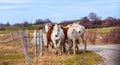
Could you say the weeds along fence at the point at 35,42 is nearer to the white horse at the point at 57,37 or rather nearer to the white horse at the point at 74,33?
the white horse at the point at 57,37

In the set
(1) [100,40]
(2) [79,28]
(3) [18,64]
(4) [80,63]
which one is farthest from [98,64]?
(1) [100,40]

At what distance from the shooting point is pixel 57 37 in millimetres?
22047

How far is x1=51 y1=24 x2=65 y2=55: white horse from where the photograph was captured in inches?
866

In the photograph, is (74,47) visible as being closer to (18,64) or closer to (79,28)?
(79,28)

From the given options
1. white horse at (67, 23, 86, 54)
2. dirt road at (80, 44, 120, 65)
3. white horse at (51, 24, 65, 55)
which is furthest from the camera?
white horse at (67, 23, 86, 54)

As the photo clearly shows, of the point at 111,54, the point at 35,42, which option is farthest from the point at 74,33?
the point at 111,54

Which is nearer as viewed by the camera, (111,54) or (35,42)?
(111,54)

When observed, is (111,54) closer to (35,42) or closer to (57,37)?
(57,37)

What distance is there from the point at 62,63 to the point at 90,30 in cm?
2384

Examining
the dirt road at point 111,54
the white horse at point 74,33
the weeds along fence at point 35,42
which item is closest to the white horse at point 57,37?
the white horse at point 74,33

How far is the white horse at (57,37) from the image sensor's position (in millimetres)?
22000

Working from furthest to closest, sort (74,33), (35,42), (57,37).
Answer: (74,33), (57,37), (35,42)

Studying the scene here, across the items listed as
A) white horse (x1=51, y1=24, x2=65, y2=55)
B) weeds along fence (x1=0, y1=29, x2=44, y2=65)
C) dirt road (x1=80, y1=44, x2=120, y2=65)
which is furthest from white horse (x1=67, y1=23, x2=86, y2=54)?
weeds along fence (x1=0, y1=29, x2=44, y2=65)

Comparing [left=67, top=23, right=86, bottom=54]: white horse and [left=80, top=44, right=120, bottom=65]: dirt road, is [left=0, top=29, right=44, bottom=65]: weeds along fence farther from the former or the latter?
[left=80, top=44, right=120, bottom=65]: dirt road
